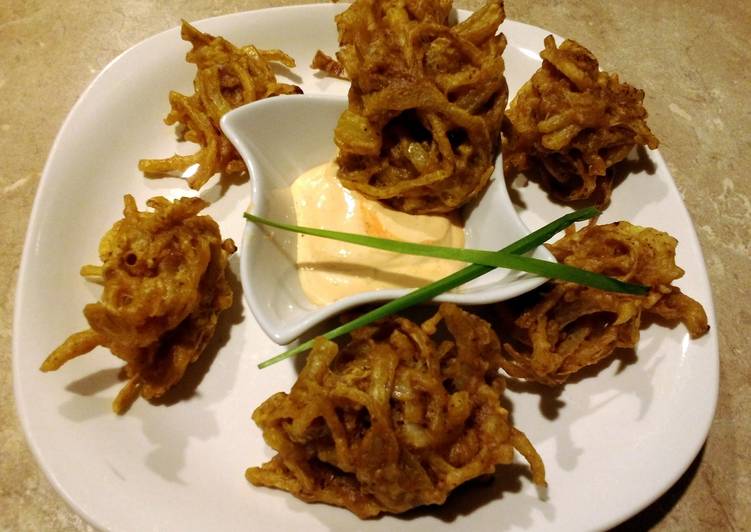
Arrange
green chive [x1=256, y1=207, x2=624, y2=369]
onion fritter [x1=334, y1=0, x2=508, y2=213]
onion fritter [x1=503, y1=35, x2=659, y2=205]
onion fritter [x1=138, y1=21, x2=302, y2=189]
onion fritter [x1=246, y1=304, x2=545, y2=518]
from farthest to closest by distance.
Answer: onion fritter [x1=138, y1=21, x2=302, y2=189] → onion fritter [x1=503, y1=35, x2=659, y2=205] → onion fritter [x1=334, y1=0, x2=508, y2=213] → green chive [x1=256, y1=207, x2=624, y2=369] → onion fritter [x1=246, y1=304, x2=545, y2=518]

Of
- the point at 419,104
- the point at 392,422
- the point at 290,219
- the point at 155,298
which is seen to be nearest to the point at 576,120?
the point at 419,104


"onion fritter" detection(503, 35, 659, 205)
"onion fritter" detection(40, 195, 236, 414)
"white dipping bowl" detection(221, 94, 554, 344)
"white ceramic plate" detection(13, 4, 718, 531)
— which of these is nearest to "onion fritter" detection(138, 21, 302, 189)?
"white ceramic plate" detection(13, 4, 718, 531)

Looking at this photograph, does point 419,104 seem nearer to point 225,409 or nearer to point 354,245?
point 354,245

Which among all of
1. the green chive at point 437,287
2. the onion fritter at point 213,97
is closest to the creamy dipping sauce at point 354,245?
the green chive at point 437,287

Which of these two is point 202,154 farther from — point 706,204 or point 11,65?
point 706,204

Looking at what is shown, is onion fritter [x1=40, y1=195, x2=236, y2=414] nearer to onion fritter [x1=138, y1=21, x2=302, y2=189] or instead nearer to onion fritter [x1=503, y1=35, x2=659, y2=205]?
onion fritter [x1=138, y1=21, x2=302, y2=189]

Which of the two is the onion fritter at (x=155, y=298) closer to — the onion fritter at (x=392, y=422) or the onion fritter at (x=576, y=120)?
the onion fritter at (x=392, y=422)
